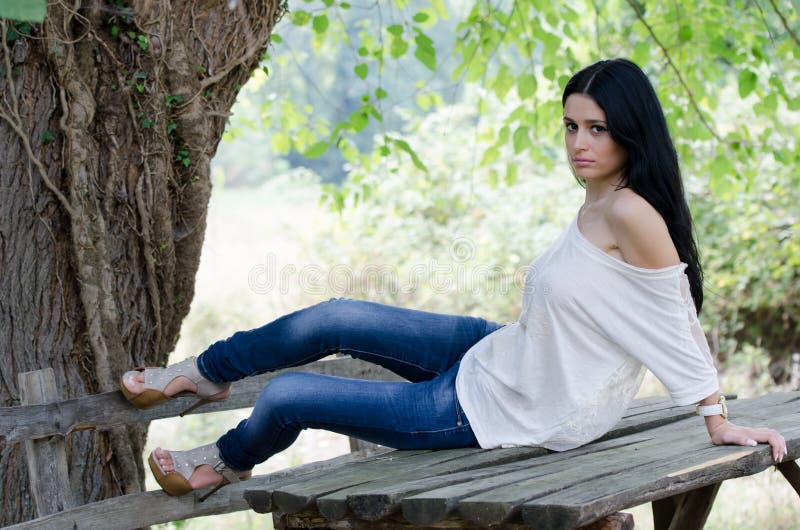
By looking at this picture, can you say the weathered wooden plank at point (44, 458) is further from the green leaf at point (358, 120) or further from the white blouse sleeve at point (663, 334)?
the green leaf at point (358, 120)

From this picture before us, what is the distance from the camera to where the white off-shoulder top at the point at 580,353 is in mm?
2074

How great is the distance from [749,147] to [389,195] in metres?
4.80

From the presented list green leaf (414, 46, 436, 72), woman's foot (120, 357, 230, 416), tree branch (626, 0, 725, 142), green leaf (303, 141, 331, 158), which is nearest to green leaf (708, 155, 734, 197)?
tree branch (626, 0, 725, 142)

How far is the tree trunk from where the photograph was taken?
8.87 feet

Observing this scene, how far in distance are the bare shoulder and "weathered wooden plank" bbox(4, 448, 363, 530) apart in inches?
38.6

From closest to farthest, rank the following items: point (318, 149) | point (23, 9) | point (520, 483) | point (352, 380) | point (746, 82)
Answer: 1. point (23, 9)
2. point (520, 483)
3. point (352, 380)
4. point (746, 82)
5. point (318, 149)

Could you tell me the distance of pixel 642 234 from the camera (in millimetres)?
2053

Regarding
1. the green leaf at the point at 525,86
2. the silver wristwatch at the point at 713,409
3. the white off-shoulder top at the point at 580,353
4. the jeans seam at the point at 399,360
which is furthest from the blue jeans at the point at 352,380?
the green leaf at the point at 525,86

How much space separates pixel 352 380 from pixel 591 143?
87cm

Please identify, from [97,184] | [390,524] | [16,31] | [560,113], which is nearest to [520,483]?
[390,524]

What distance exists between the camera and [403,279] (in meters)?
8.88

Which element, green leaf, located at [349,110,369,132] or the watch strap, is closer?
the watch strap

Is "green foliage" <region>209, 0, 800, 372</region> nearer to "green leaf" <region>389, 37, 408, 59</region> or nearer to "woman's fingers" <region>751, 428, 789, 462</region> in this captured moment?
"green leaf" <region>389, 37, 408, 59</region>

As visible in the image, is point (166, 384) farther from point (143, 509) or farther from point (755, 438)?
point (755, 438)
